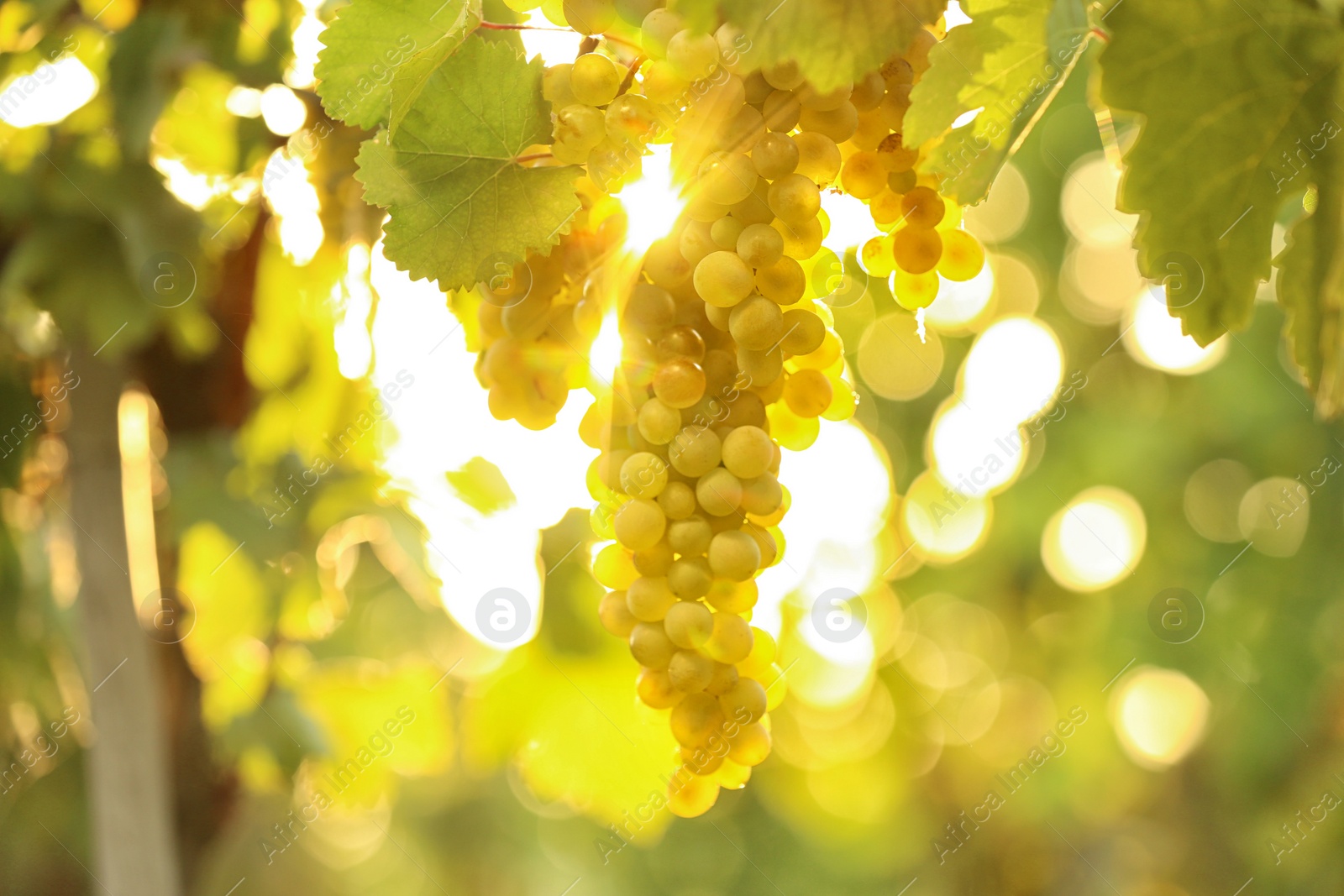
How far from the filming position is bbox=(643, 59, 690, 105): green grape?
0.41m

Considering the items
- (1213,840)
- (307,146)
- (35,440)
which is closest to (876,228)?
(307,146)

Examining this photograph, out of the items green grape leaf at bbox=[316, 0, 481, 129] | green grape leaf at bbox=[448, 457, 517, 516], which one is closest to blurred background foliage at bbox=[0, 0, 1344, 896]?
green grape leaf at bbox=[448, 457, 517, 516]

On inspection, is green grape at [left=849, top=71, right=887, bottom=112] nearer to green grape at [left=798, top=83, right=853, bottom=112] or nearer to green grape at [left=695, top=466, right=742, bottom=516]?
green grape at [left=798, top=83, right=853, bottom=112]

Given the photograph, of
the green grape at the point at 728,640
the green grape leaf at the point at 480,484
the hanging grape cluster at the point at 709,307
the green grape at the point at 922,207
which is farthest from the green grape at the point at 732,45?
the green grape leaf at the point at 480,484

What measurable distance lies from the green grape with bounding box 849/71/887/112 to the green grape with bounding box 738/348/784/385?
0.12m

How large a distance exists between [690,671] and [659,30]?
0.28 metres

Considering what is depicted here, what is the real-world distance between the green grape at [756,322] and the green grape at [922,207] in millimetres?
85

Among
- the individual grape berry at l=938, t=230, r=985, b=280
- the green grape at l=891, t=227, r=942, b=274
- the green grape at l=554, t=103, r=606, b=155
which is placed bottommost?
the individual grape berry at l=938, t=230, r=985, b=280

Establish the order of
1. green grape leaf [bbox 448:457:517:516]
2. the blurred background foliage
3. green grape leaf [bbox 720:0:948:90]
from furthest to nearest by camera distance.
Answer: green grape leaf [bbox 448:457:517:516]
the blurred background foliage
green grape leaf [bbox 720:0:948:90]

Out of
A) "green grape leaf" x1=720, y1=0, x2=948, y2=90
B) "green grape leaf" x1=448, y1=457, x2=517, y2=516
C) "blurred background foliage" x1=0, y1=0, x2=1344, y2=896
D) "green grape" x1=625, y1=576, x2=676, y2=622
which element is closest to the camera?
"green grape leaf" x1=720, y1=0, x2=948, y2=90

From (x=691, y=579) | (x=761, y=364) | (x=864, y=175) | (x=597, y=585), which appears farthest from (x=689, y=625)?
(x=597, y=585)

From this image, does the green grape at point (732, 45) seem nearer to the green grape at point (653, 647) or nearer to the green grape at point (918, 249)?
the green grape at point (918, 249)

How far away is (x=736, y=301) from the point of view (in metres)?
0.44

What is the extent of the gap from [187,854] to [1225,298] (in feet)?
4.44
